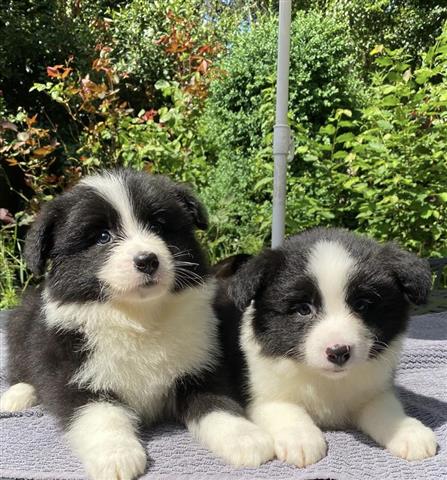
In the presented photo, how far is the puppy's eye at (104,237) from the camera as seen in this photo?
2.39 m

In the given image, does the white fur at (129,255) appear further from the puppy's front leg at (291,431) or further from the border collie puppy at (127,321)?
the puppy's front leg at (291,431)

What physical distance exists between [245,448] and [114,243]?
3.23 feet

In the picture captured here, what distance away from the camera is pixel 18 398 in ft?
9.41

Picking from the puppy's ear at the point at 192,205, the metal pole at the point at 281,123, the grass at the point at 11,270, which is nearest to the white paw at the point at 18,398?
the puppy's ear at the point at 192,205

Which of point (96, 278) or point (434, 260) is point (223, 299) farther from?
point (434, 260)

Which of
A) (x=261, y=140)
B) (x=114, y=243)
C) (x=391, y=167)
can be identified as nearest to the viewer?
(x=114, y=243)

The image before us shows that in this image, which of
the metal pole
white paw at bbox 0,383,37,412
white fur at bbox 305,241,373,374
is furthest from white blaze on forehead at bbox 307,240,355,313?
white paw at bbox 0,383,37,412

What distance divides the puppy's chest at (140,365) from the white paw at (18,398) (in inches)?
26.5

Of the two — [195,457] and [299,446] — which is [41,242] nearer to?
[195,457]

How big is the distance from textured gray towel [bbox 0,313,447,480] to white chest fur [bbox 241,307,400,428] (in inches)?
4.4

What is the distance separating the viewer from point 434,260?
4.73 meters

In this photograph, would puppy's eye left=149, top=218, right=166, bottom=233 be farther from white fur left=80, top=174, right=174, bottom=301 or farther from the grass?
the grass

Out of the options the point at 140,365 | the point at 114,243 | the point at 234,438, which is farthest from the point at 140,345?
the point at 234,438

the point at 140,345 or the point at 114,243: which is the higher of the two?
the point at 114,243
